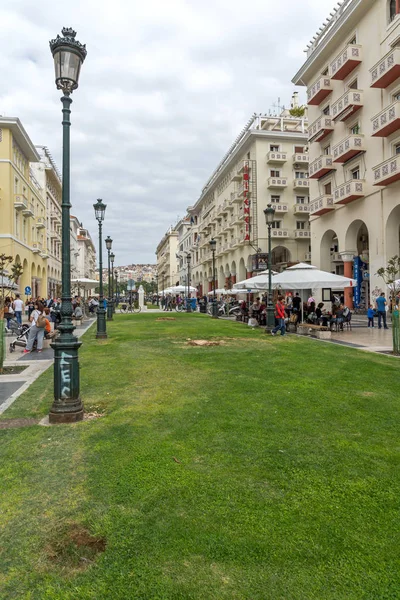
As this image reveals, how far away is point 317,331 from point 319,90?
21.5 metres

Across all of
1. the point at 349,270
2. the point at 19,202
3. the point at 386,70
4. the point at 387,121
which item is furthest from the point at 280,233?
the point at 19,202

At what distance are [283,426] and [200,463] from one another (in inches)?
56.7

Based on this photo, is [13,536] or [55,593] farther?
A: [13,536]

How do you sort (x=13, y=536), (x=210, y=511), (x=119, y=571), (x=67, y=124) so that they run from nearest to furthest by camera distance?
(x=119, y=571)
(x=13, y=536)
(x=210, y=511)
(x=67, y=124)

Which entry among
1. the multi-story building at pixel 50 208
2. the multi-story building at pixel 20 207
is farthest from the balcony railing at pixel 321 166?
the multi-story building at pixel 50 208

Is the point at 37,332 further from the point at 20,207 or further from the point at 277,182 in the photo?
the point at 277,182

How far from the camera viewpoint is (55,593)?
90.7 inches

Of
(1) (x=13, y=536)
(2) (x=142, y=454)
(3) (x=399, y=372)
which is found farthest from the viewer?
(3) (x=399, y=372)

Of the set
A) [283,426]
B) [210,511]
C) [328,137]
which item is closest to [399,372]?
[283,426]

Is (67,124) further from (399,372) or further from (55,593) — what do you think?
(399,372)

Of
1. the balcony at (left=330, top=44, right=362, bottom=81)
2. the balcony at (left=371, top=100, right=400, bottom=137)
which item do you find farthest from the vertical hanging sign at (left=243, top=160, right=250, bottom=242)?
the balcony at (left=371, top=100, right=400, bottom=137)

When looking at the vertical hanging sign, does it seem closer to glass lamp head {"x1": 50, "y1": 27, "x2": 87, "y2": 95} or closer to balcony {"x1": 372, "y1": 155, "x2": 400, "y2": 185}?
balcony {"x1": 372, "y1": 155, "x2": 400, "y2": 185}

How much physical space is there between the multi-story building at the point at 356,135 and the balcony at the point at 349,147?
6 centimetres

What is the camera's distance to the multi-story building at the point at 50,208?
165 feet
